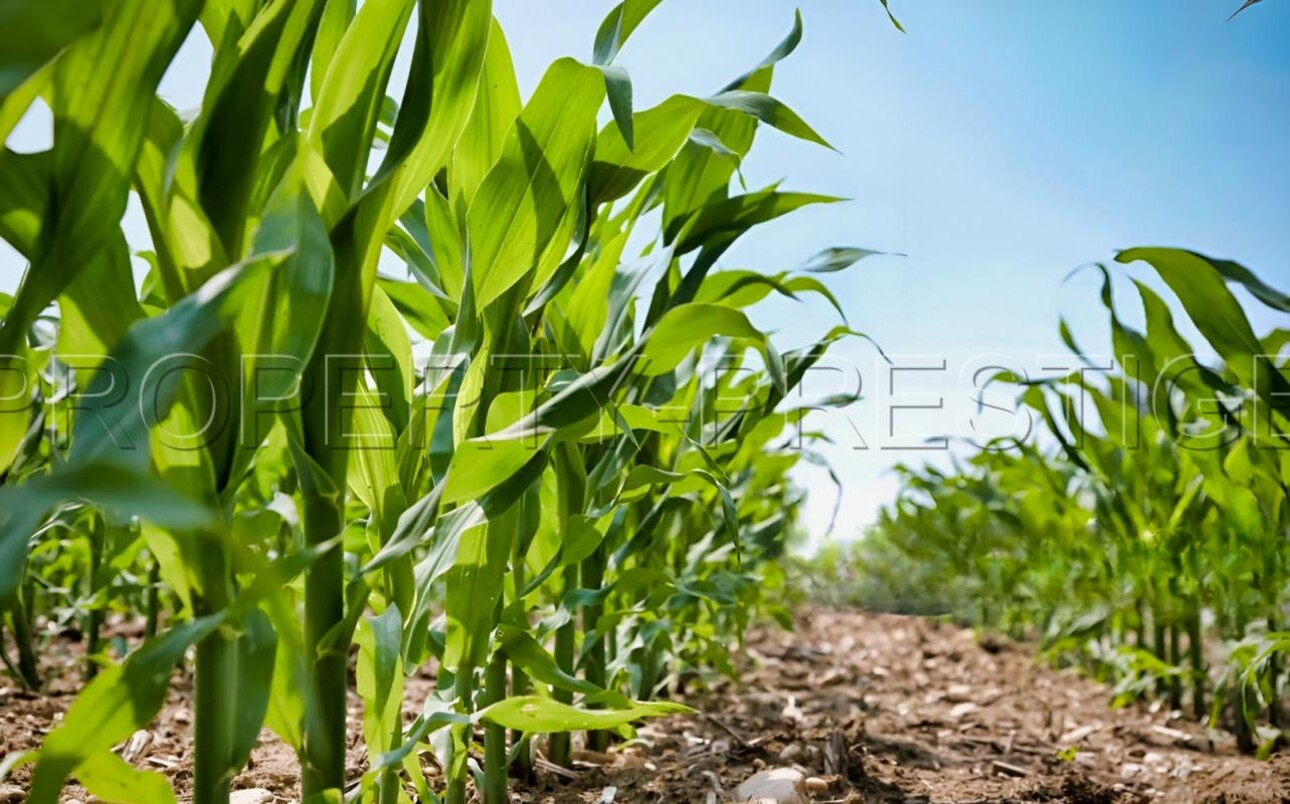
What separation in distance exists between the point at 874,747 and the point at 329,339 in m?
1.22

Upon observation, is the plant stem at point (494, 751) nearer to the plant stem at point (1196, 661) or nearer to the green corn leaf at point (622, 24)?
the green corn leaf at point (622, 24)

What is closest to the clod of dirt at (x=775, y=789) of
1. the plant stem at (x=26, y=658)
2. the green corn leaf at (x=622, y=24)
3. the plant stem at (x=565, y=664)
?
the plant stem at (x=565, y=664)

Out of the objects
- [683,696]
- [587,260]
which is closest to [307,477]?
[587,260]

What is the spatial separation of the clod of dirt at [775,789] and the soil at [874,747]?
0.05 m

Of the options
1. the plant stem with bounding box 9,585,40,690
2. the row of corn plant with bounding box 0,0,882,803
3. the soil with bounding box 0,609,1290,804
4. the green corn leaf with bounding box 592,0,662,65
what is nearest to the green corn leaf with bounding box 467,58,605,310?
the row of corn plant with bounding box 0,0,882,803

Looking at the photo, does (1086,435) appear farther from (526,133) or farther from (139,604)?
(139,604)

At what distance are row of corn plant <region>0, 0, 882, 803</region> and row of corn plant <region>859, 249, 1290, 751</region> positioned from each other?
609mm

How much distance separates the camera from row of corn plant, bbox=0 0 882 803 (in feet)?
1.79

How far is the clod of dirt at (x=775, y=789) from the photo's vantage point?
1.03m

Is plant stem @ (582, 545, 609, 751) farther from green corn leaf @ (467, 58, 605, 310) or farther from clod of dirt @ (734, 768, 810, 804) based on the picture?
green corn leaf @ (467, 58, 605, 310)

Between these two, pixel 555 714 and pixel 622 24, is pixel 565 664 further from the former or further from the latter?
pixel 622 24

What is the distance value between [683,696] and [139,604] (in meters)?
1.25

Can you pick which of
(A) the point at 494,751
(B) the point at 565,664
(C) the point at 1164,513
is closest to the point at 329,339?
(A) the point at 494,751

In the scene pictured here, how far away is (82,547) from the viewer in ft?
6.54
